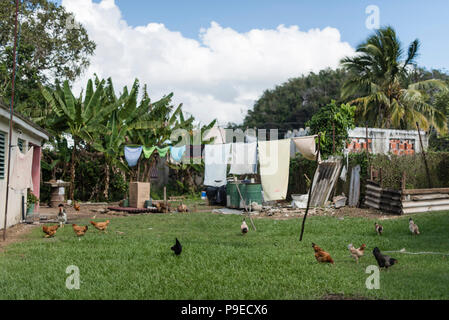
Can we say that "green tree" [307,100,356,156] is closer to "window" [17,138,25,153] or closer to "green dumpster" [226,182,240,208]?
"green dumpster" [226,182,240,208]

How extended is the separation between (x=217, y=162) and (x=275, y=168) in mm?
3406

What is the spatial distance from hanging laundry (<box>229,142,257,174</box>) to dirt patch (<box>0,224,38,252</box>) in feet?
22.7

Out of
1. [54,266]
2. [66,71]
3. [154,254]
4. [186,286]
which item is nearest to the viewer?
[186,286]

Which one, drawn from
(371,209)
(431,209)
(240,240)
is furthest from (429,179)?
(240,240)

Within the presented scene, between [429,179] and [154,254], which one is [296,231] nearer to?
[154,254]

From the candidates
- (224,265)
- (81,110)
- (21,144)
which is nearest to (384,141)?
(224,265)

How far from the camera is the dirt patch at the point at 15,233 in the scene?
8932 millimetres

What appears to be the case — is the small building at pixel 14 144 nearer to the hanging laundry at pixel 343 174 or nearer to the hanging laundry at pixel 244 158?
the hanging laundry at pixel 244 158

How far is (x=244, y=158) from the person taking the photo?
48.7 feet

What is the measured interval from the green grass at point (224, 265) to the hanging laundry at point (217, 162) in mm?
5570

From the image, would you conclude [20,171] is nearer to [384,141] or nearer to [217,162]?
[217,162]

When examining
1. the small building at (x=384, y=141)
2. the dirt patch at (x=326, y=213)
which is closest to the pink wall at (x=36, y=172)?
the dirt patch at (x=326, y=213)
